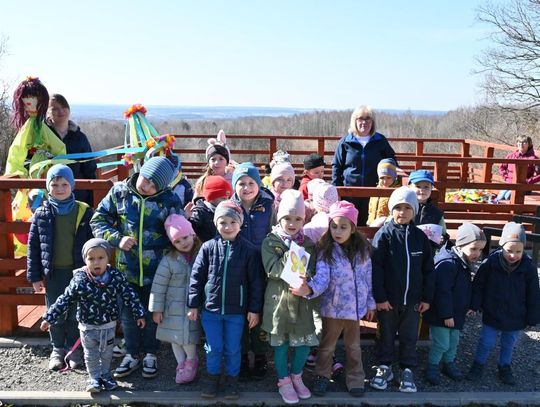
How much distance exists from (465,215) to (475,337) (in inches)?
120

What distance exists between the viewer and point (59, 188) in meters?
3.89

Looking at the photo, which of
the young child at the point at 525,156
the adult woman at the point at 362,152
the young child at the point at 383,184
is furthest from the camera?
the young child at the point at 525,156

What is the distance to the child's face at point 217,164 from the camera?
4.73 meters

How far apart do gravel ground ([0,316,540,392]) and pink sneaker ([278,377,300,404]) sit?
0.59 feet

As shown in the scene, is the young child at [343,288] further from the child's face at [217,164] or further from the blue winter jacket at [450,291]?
the child's face at [217,164]

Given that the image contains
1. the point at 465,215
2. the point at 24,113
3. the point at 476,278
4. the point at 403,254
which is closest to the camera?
the point at 403,254

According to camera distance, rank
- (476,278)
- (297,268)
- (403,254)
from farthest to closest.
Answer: (476,278) → (403,254) → (297,268)

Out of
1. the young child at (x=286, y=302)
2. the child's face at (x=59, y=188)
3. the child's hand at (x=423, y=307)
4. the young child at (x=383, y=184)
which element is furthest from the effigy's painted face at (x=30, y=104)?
the child's hand at (x=423, y=307)

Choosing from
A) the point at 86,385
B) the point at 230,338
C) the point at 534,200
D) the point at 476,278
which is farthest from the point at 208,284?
the point at 534,200

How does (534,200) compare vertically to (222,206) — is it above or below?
below

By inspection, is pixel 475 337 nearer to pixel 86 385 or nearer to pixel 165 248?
pixel 165 248

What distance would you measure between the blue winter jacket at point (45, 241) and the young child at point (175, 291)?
71cm

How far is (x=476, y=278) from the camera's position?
4090mm

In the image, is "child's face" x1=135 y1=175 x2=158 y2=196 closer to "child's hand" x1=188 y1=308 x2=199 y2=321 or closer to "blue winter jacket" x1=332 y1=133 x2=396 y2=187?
"child's hand" x1=188 y1=308 x2=199 y2=321
